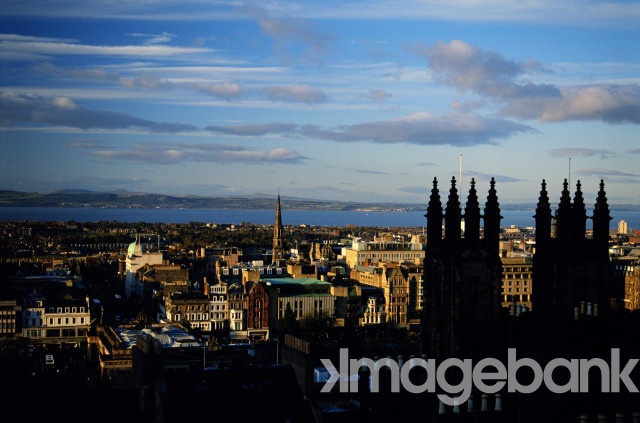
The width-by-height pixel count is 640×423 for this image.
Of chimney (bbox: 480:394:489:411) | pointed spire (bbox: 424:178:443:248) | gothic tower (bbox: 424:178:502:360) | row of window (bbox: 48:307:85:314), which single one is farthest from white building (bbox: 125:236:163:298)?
chimney (bbox: 480:394:489:411)

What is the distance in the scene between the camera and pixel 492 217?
3319 cm

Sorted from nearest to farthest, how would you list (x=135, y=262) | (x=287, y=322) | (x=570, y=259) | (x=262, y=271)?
(x=570, y=259) → (x=287, y=322) → (x=262, y=271) → (x=135, y=262)

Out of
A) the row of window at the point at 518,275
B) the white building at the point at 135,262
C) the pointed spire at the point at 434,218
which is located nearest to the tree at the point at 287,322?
the row of window at the point at 518,275

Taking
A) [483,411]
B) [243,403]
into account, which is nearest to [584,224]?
[483,411]

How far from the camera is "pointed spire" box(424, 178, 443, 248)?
1336 inches

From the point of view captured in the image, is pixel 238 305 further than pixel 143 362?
Yes

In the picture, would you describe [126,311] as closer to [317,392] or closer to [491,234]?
[317,392]

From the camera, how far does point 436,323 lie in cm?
3300

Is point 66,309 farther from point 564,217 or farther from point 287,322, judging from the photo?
point 564,217

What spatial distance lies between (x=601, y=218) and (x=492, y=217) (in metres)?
3.69

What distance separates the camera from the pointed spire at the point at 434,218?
111 feet

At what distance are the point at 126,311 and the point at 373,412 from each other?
10132 cm

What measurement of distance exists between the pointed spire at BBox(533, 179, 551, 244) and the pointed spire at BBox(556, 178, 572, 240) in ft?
1.18

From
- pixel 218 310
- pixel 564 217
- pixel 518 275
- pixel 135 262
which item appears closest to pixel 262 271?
pixel 135 262
